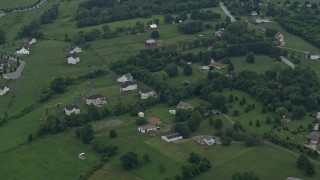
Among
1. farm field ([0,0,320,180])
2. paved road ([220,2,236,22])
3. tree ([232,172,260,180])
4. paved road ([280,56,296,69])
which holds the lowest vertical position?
paved road ([280,56,296,69])

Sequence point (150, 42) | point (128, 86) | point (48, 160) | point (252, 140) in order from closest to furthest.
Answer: point (48, 160) → point (252, 140) → point (128, 86) → point (150, 42)

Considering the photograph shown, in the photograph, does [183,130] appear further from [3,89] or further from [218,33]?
[218,33]

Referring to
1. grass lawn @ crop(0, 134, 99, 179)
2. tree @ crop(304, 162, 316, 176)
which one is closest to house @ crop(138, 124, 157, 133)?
grass lawn @ crop(0, 134, 99, 179)

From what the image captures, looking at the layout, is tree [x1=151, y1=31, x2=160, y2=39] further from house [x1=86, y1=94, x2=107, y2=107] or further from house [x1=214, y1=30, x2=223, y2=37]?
house [x1=86, y1=94, x2=107, y2=107]

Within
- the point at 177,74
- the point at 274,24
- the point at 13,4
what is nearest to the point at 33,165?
the point at 177,74

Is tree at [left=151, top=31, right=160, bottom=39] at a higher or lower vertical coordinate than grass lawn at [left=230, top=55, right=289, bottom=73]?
higher

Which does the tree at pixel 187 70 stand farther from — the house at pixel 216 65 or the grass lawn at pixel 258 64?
the grass lawn at pixel 258 64

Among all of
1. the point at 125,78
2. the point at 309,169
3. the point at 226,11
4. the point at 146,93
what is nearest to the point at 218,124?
the point at 146,93

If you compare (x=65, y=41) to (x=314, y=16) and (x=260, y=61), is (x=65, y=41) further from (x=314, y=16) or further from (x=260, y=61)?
A: (x=314, y=16)
